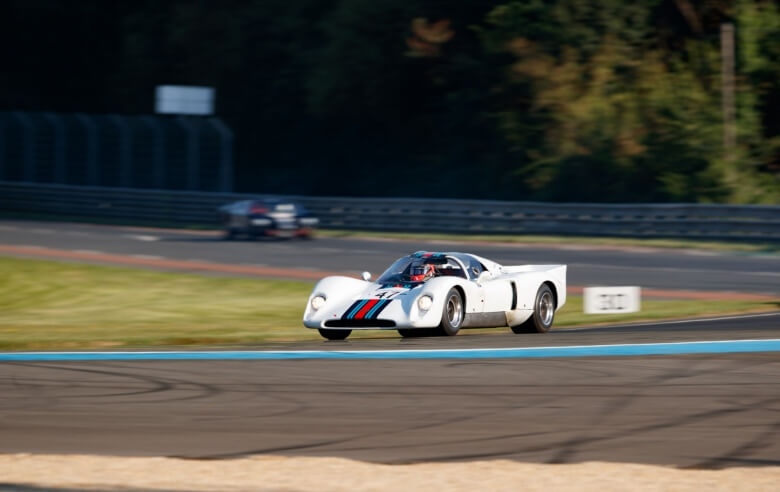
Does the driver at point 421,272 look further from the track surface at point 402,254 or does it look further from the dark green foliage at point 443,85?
the dark green foliage at point 443,85

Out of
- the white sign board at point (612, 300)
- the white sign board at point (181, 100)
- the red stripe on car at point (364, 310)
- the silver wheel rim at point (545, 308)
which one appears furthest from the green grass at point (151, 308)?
the white sign board at point (181, 100)

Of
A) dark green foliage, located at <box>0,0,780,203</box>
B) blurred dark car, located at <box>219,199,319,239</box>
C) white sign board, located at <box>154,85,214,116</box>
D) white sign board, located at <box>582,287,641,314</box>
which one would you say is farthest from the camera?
white sign board, located at <box>154,85,214,116</box>

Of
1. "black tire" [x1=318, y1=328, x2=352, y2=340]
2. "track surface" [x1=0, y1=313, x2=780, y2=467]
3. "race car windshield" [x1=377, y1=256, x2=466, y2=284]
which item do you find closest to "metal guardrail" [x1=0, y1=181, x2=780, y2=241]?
"race car windshield" [x1=377, y1=256, x2=466, y2=284]

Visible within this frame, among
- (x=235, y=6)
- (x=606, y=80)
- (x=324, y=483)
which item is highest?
(x=235, y=6)

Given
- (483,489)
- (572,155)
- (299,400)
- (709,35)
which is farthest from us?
(709,35)

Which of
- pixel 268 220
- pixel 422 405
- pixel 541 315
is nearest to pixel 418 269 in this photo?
pixel 541 315

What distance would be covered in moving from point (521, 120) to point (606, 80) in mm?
3016

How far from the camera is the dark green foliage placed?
3706 cm

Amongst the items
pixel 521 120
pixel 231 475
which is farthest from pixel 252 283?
pixel 521 120

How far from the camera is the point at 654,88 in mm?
38250

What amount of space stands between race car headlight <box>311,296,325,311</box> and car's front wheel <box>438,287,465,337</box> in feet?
4.41

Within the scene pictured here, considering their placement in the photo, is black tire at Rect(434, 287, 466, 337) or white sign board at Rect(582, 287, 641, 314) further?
white sign board at Rect(582, 287, 641, 314)

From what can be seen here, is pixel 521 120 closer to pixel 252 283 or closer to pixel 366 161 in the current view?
pixel 366 161

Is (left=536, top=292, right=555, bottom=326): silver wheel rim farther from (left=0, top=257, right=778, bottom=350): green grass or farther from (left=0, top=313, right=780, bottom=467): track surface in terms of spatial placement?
(left=0, top=313, right=780, bottom=467): track surface
